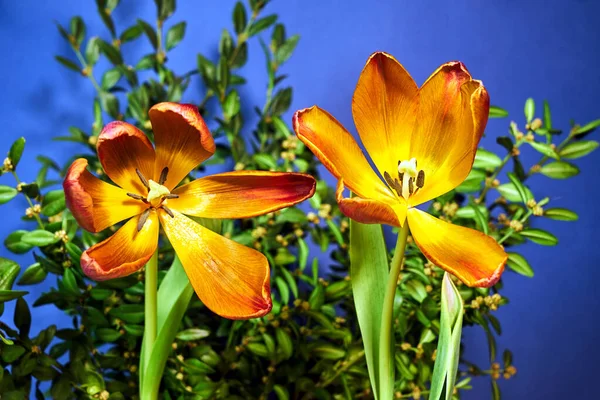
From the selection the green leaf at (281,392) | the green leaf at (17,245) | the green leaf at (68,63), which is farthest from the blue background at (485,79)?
the green leaf at (281,392)

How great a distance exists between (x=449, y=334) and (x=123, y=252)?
23cm

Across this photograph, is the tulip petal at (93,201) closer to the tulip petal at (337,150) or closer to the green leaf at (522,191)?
the tulip petal at (337,150)

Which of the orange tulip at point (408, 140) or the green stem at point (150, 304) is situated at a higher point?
the orange tulip at point (408, 140)

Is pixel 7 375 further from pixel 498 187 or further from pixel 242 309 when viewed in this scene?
pixel 498 187

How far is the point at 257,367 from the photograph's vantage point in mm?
767

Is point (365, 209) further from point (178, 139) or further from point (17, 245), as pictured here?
point (17, 245)

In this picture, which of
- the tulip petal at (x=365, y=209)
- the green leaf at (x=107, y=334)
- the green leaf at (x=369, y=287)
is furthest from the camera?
the green leaf at (x=107, y=334)

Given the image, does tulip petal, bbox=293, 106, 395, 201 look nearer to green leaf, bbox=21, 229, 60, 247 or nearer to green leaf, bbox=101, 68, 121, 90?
green leaf, bbox=21, 229, 60, 247

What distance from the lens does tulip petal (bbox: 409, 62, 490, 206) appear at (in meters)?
0.50

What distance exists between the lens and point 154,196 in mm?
501

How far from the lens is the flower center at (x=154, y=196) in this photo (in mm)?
502

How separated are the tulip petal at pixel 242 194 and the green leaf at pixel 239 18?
34 centimetres

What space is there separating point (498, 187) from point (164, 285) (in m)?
0.37

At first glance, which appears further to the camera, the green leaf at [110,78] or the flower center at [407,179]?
the green leaf at [110,78]
